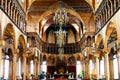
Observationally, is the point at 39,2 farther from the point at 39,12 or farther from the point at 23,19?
the point at 23,19

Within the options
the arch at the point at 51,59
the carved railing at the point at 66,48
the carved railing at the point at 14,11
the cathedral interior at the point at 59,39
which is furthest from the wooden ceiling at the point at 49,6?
the arch at the point at 51,59

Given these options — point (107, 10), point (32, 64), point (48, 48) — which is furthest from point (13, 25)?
point (48, 48)

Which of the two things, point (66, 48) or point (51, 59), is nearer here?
point (51, 59)

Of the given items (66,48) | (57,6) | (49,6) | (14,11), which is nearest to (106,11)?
(14,11)

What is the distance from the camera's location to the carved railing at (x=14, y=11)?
20.8 m

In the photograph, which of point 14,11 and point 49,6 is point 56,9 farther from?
point 14,11

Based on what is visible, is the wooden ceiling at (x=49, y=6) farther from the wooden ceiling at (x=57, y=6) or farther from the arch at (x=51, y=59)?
the arch at (x=51, y=59)

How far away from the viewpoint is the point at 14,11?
24859 millimetres

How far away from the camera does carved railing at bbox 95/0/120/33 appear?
20.7 meters

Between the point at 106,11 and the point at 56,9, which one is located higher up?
the point at 56,9

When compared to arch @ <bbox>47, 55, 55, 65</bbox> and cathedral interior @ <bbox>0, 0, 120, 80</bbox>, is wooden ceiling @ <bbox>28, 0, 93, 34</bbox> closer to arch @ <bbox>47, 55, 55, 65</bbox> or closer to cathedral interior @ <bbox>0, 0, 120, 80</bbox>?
cathedral interior @ <bbox>0, 0, 120, 80</bbox>

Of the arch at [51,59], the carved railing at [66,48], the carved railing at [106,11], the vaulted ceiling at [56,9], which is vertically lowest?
the arch at [51,59]

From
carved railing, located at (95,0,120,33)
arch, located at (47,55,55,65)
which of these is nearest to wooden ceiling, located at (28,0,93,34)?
carved railing, located at (95,0,120,33)

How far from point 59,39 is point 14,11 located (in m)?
6.45
